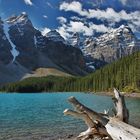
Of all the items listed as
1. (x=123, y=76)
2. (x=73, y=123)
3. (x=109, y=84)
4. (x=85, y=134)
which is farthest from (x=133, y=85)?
(x=85, y=134)

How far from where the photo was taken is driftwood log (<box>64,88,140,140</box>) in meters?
18.2

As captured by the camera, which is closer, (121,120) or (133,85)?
(121,120)

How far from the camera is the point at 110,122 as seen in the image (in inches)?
802

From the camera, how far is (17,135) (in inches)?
1478

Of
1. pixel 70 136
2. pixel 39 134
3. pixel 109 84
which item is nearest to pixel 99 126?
pixel 70 136

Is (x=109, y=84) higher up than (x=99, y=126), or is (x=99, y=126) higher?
(x=109, y=84)

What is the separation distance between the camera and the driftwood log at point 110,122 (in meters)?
18.2

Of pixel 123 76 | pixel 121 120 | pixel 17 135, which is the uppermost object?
pixel 123 76

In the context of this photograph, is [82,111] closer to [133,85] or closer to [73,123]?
[73,123]

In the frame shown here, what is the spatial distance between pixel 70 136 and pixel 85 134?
41.1ft

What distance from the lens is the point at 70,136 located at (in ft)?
117

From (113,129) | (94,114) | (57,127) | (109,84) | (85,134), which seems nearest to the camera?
(113,129)

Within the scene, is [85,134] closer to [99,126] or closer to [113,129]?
[99,126]

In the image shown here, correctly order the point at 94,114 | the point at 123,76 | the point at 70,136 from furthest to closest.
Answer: the point at 123,76 < the point at 70,136 < the point at 94,114
